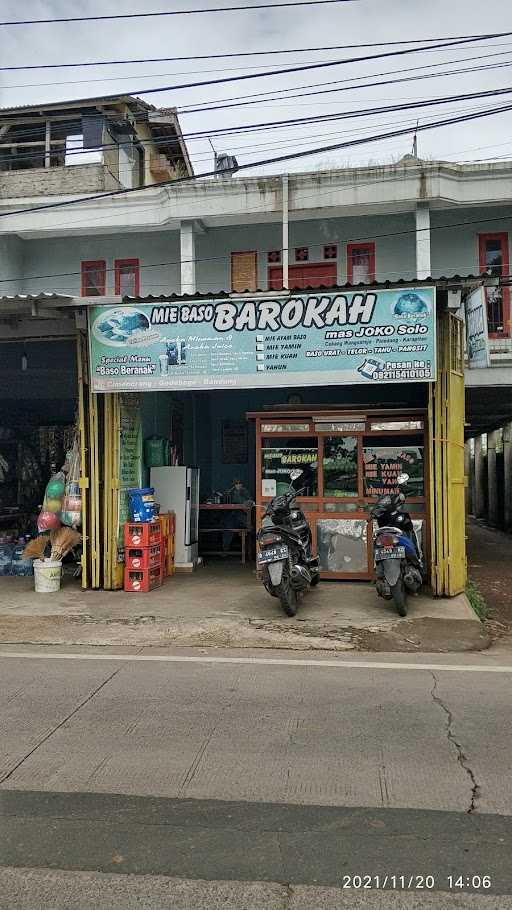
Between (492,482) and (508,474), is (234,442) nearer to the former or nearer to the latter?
(508,474)

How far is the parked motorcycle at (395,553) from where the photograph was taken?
8391mm

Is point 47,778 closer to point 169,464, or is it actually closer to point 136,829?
point 136,829

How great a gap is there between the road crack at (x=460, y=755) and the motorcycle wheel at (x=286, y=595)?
2.73 meters

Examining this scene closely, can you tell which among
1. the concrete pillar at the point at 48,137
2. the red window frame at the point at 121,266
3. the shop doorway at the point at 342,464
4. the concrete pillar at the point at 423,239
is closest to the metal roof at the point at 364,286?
the shop doorway at the point at 342,464

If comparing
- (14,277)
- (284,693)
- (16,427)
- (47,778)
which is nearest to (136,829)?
(47,778)

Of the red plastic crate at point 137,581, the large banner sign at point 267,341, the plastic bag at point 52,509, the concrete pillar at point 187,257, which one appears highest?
the concrete pillar at point 187,257

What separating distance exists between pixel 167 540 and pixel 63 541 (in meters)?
1.73

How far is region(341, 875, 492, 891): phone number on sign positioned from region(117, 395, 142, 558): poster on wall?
755cm

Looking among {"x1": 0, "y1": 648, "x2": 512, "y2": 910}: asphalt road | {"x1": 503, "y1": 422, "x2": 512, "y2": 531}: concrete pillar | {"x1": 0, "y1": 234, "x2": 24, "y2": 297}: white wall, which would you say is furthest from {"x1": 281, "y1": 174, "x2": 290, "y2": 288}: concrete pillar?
{"x1": 0, "y1": 648, "x2": 512, "y2": 910}: asphalt road

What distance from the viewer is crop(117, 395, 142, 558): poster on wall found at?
10.3 meters

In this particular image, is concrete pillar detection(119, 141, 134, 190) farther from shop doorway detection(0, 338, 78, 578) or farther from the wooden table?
the wooden table

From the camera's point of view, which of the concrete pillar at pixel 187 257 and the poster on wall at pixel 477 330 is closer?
the poster on wall at pixel 477 330

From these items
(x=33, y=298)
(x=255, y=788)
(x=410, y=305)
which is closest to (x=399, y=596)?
(x=410, y=305)
